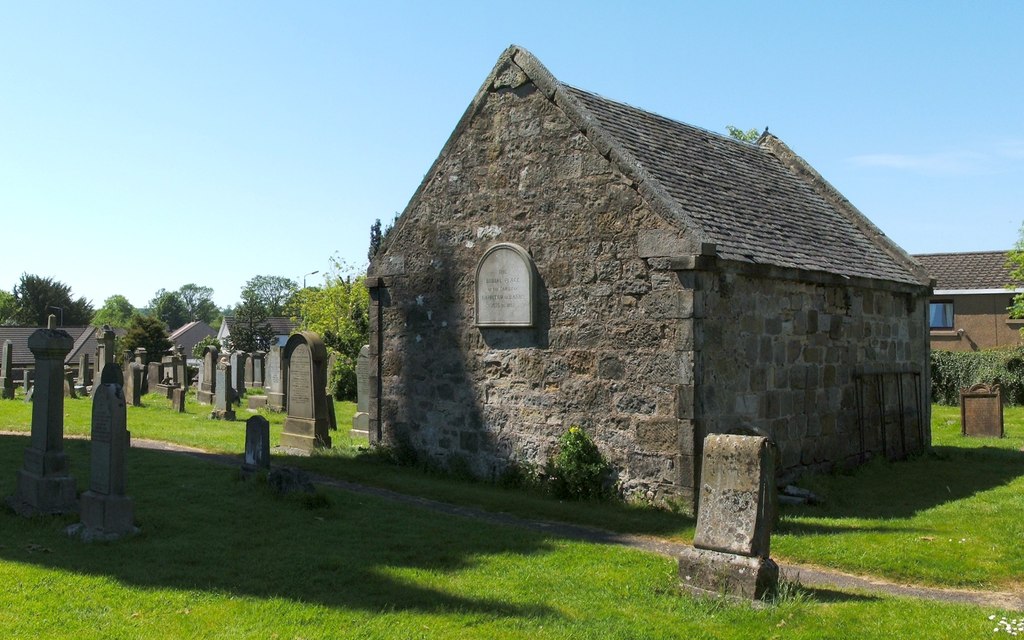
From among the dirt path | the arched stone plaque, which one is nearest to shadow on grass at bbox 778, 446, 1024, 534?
the dirt path

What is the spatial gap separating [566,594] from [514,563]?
1028mm

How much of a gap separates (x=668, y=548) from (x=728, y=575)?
2.21 meters

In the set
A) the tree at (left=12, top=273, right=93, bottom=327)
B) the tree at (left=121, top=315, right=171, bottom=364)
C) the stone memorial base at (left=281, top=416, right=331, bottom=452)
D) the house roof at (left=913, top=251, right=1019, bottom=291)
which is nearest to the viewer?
the stone memorial base at (left=281, top=416, right=331, bottom=452)

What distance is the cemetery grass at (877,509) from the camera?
27.3 ft

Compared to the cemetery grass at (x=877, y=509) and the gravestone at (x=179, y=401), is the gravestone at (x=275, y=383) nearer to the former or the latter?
the gravestone at (x=179, y=401)

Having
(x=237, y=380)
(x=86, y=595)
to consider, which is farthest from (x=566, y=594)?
(x=237, y=380)

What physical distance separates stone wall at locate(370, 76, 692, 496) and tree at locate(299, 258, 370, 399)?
1478 cm

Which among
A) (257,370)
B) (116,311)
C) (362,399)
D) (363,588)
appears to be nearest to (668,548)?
(363,588)

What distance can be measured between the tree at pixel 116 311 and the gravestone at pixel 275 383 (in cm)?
10298

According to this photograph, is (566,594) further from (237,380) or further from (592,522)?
(237,380)

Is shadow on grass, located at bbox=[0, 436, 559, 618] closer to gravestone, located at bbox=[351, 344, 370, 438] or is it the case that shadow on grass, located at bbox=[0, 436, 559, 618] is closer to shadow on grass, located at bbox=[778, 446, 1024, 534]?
shadow on grass, located at bbox=[778, 446, 1024, 534]

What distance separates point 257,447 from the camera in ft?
39.0

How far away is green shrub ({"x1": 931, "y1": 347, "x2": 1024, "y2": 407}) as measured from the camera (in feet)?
86.7

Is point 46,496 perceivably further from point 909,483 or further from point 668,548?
point 909,483
